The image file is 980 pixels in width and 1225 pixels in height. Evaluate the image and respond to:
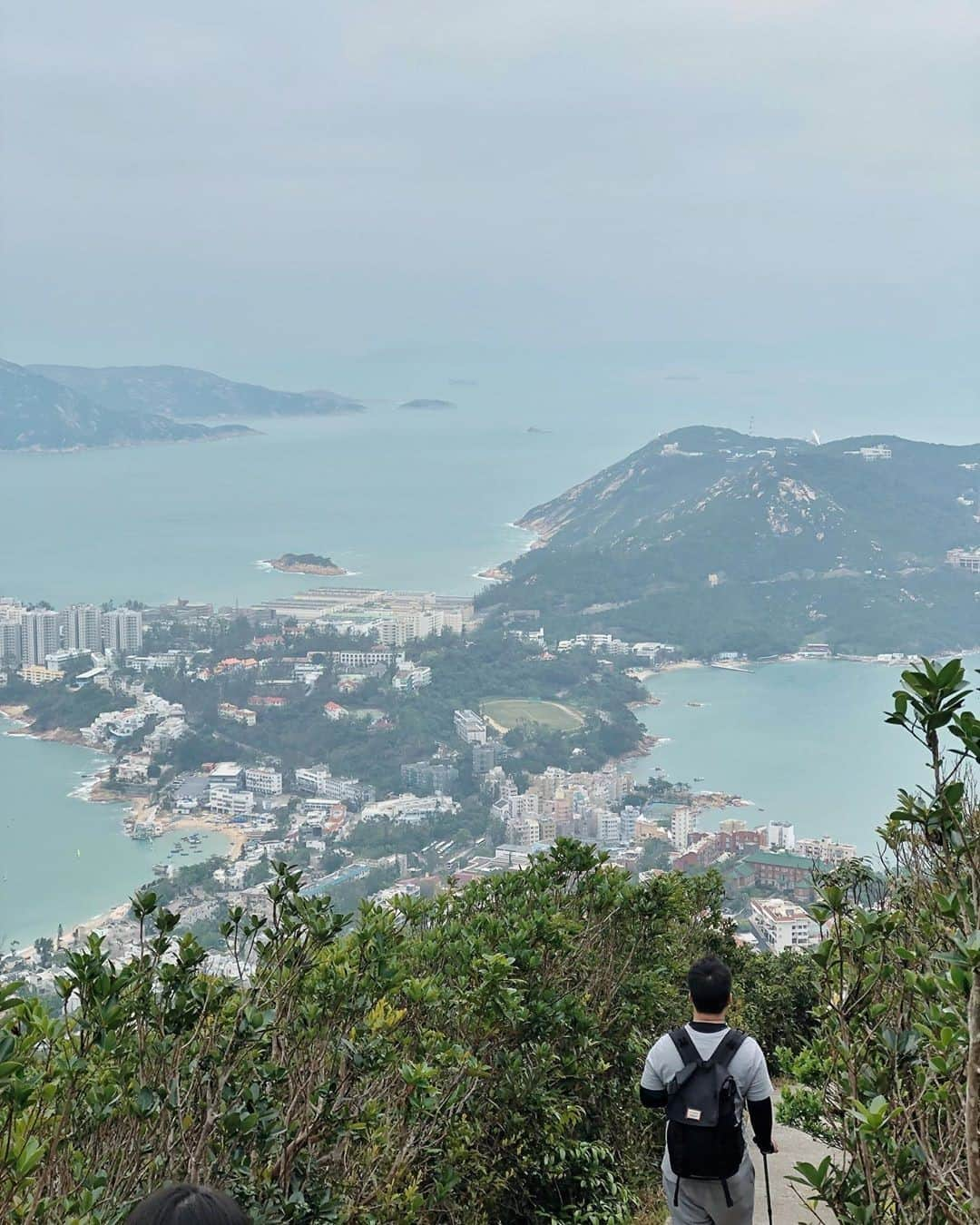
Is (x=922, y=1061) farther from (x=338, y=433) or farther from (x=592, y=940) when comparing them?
(x=338, y=433)

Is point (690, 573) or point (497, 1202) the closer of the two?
point (497, 1202)

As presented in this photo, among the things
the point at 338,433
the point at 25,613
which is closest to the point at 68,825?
the point at 25,613

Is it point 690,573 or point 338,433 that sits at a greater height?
point 338,433

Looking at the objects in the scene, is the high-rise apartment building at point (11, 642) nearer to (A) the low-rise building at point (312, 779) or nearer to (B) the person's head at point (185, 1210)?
(A) the low-rise building at point (312, 779)

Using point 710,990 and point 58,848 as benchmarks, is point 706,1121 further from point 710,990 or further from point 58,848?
point 58,848

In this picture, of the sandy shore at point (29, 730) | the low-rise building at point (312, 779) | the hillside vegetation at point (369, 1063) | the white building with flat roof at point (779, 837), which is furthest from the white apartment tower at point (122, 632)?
the hillside vegetation at point (369, 1063)

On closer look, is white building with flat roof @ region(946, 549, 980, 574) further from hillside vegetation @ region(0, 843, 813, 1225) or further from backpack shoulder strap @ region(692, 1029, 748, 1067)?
backpack shoulder strap @ region(692, 1029, 748, 1067)

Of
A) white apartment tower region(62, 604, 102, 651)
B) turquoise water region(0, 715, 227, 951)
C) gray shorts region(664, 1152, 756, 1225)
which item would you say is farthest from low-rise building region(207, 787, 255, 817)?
gray shorts region(664, 1152, 756, 1225)
